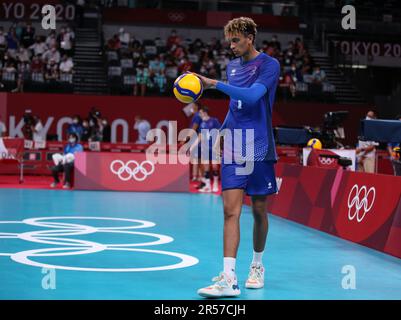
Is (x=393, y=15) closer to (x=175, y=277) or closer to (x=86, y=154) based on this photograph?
(x=86, y=154)

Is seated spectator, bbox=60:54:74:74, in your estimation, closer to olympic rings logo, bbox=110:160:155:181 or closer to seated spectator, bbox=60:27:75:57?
seated spectator, bbox=60:27:75:57

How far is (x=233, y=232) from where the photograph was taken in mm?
5125

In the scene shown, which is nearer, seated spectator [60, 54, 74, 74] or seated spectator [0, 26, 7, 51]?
seated spectator [60, 54, 74, 74]

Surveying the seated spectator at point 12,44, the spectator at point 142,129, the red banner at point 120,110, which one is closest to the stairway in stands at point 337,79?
the red banner at point 120,110

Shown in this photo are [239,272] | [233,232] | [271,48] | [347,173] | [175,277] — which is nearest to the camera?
[233,232]

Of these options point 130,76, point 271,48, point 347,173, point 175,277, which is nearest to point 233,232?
point 175,277

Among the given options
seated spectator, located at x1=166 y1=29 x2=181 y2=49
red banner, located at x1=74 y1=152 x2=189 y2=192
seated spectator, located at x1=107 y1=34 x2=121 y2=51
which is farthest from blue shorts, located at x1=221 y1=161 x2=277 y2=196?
seated spectator, located at x1=166 y1=29 x2=181 y2=49

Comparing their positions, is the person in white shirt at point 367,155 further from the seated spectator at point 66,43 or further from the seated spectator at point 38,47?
the seated spectator at point 38,47

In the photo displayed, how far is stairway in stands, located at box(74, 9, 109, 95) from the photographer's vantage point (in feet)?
76.4

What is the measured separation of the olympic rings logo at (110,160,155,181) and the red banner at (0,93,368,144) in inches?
249

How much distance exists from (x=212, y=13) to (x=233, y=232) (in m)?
23.7

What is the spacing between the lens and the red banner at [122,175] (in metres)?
15.7

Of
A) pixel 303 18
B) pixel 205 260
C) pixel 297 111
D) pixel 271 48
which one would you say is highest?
pixel 303 18

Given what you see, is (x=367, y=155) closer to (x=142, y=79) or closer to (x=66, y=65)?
(x=142, y=79)
